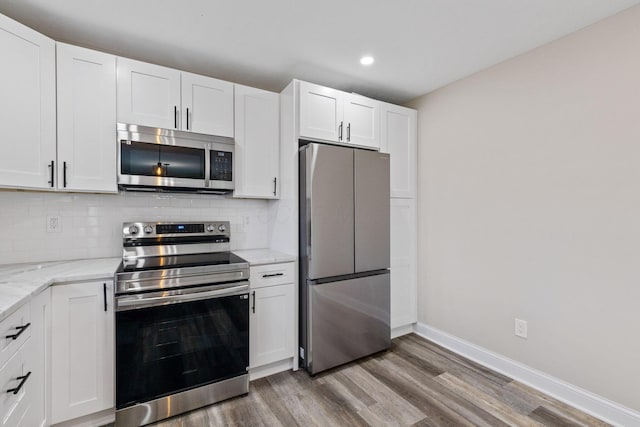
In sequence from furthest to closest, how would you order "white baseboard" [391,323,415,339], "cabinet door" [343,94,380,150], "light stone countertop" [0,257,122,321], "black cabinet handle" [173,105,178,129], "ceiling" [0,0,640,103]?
"white baseboard" [391,323,415,339] < "cabinet door" [343,94,380,150] < "black cabinet handle" [173,105,178,129] < "ceiling" [0,0,640,103] < "light stone countertop" [0,257,122,321]

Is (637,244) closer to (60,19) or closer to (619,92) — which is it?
(619,92)

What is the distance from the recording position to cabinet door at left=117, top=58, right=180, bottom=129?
2.06 meters

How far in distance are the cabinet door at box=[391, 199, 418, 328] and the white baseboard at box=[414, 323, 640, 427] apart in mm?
327

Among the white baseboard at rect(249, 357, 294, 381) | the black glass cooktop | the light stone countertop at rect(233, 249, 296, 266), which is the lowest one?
the white baseboard at rect(249, 357, 294, 381)

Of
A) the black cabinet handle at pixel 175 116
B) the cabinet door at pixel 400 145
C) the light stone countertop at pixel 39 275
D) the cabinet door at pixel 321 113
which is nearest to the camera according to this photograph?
the light stone countertop at pixel 39 275

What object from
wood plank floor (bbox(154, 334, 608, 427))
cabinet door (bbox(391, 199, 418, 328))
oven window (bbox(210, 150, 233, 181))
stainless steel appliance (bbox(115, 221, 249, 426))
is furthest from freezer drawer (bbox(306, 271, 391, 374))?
oven window (bbox(210, 150, 233, 181))

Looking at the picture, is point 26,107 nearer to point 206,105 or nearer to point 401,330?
point 206,105

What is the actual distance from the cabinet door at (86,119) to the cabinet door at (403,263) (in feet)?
7.98

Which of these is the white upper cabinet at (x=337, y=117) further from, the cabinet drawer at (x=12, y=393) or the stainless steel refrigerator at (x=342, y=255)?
the cabinet drawer at (x=12, y=393)

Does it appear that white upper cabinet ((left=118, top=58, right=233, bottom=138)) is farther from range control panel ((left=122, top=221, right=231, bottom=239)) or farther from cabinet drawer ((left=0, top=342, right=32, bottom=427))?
cabinet drawer ((left=0, top=342, right=32, bottom=427))

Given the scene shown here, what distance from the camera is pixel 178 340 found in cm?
189

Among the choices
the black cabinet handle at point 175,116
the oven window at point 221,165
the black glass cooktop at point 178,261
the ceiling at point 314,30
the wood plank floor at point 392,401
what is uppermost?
the ceiling at point 314,30

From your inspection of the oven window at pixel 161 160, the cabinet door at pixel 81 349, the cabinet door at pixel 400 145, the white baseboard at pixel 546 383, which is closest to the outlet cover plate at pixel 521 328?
the white baseboard at pixel 546 383

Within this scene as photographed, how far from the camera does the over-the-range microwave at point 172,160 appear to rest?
2061 mm
